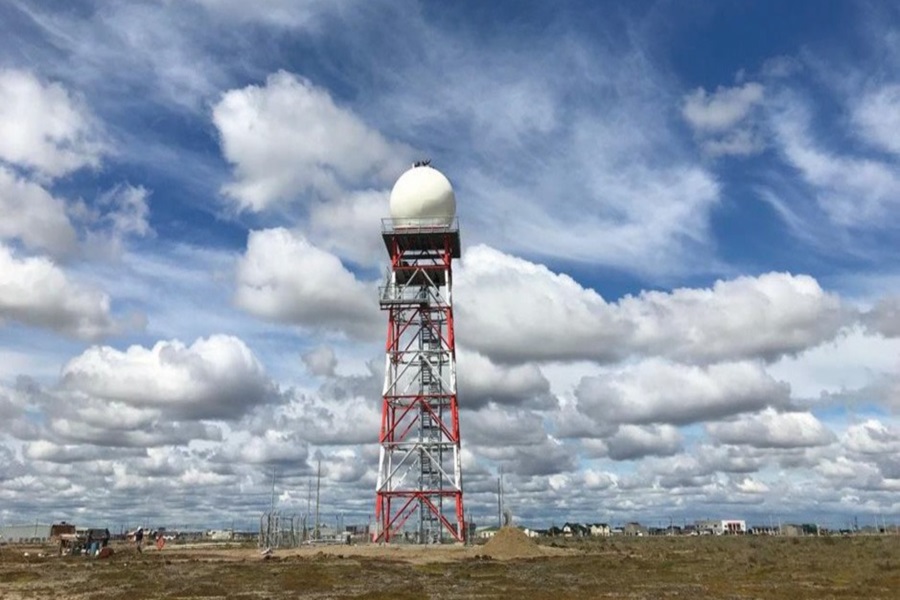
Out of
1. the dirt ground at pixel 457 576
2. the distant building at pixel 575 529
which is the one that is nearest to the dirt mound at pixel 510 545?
the dirt ground at pixel 457 576

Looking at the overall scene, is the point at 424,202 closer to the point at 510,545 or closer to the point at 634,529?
the point at 510,545

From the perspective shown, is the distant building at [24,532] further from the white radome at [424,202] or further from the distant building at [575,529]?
the white radome at [424,202]

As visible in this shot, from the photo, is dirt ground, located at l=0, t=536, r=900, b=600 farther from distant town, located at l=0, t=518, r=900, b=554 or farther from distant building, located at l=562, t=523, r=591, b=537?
distant building, located at l=562, t=523, r=591, b=537

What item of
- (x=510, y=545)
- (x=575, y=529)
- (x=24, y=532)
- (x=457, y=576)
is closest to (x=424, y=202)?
(x=510, y=545)

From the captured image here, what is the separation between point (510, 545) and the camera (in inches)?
2309

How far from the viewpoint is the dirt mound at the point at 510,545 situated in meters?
57.6

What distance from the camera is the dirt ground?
32750mm

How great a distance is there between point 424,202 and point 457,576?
3407cm

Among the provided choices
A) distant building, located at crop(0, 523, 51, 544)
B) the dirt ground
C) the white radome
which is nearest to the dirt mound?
the dirt ground

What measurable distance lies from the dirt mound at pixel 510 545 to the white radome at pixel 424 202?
25650 mm

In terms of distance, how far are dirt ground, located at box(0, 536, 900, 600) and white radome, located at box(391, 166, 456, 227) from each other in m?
26.7

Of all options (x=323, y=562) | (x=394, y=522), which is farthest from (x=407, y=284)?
(x=323, y=562)

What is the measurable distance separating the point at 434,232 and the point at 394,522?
78.1ft

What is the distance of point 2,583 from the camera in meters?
39.4
